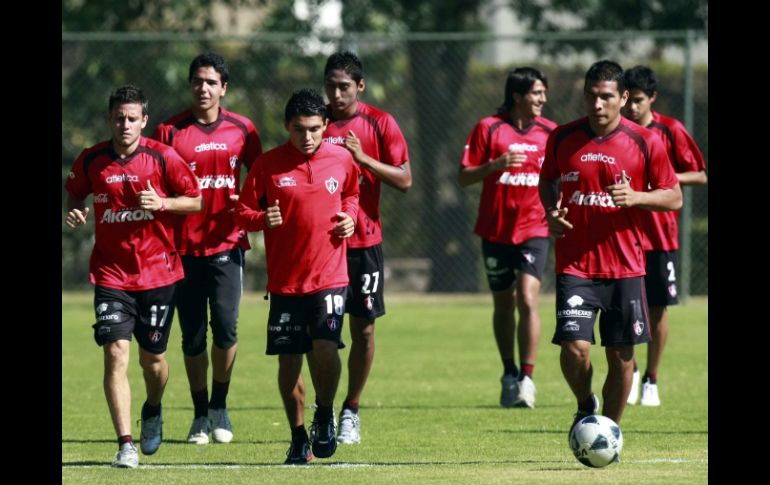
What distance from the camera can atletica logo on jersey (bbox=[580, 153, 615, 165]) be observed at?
9398 millimetres

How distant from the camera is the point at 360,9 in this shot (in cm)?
2256

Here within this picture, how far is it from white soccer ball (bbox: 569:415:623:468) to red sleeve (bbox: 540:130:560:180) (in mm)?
1738

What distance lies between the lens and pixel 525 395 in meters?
12.3

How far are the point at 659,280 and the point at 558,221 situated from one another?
2.91 meters

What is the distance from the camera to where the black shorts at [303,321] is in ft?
30.7

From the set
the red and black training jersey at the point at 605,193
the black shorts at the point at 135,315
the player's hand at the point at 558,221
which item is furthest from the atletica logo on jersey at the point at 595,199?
the black shorts at the point at 135,315

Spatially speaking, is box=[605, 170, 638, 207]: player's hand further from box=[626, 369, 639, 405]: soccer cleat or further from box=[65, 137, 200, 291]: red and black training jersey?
box=[626, 369, 639, 405]: soccer cleat

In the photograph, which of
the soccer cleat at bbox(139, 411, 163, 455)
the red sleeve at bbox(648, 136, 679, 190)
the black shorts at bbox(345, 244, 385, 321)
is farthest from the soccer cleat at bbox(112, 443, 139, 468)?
the red sleeve at bbox(648, 136, 679, 190)

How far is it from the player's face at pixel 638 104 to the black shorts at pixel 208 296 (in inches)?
133

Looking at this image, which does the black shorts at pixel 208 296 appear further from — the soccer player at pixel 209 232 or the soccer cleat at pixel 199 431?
the soccer cleat at pixel 199 431

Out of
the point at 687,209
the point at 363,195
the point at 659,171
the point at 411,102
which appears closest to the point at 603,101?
the point at 659,171

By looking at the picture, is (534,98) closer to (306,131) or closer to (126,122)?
(306,131)

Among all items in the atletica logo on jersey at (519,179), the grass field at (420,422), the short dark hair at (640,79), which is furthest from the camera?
the atletica logo on jersey at (519,179)
